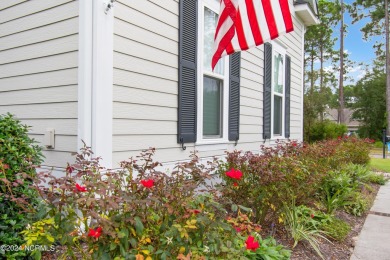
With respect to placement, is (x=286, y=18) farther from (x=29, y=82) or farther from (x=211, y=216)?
(x=29, y=82)

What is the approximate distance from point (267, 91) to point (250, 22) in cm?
336

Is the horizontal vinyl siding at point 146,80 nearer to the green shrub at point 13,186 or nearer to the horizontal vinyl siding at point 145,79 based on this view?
the horizontal vinyl siding at point 145,79

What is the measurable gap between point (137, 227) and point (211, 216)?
51 cm

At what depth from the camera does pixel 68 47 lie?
304cm

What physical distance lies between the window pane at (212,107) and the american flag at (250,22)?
4.14ft

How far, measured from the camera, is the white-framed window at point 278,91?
22.3 ft

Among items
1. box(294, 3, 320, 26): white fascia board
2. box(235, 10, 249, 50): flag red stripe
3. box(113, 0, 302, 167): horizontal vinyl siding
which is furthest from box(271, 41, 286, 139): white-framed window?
box(235, 10, 249, 50): flag red stripe

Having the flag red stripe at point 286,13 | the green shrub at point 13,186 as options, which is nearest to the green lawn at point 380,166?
the flag red stripe at point 286,13

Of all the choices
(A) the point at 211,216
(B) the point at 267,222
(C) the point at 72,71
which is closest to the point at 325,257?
(B) the point at 267,222

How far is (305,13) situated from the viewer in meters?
7.81

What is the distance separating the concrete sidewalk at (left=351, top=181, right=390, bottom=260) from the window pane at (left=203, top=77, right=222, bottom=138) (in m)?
2.24

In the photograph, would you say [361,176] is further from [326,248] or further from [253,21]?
[253,21]

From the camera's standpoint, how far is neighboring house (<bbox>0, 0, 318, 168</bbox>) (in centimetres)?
294

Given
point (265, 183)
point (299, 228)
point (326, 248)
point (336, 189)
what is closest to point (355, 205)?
point (336, 189)
